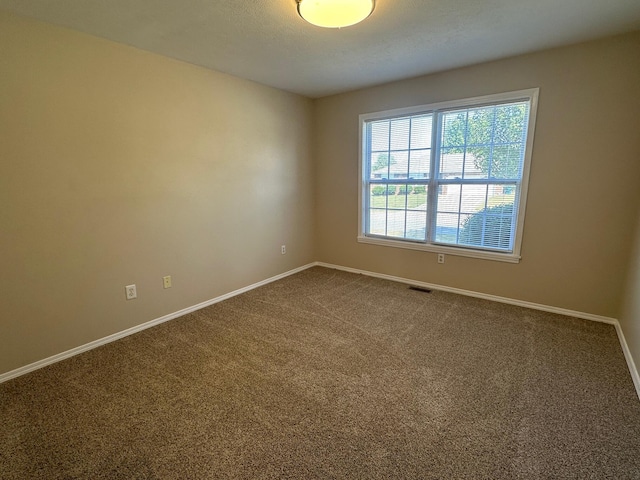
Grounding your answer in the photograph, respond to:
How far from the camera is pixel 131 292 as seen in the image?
105 inches

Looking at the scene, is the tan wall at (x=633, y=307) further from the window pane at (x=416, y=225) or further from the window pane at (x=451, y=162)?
the window pane at (x=416, y=225)

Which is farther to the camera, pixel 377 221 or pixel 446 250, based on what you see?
pixel 377 221

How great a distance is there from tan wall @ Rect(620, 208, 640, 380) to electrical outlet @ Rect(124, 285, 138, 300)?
3.81 meters

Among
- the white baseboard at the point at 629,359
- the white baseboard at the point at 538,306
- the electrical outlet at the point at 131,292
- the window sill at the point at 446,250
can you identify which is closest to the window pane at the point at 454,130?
the window sill at the point at 446,250

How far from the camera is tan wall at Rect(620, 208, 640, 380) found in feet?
6.81

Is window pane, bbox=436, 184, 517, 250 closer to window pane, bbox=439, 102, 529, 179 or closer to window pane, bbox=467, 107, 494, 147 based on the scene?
window pane, bbox=439, 102, 529, 179

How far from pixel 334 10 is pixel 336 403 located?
7.49 ft

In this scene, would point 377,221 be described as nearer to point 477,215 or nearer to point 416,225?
point 416,225

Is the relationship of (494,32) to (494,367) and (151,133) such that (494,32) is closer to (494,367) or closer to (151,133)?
(494,367)

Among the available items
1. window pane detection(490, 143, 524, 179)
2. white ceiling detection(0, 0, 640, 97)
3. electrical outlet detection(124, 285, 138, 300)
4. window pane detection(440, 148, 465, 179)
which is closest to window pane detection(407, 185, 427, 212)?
window pane detection(440, 148, 465, 179)

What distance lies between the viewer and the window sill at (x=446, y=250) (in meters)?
3.13

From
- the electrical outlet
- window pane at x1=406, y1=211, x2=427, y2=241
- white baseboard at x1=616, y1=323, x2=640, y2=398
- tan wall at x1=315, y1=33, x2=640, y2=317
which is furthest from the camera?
window pane at x1=406, y1=211, x2=427, y2=241

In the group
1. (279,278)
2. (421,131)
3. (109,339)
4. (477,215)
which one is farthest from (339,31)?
(109,339)

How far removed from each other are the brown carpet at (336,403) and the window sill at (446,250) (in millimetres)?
609
